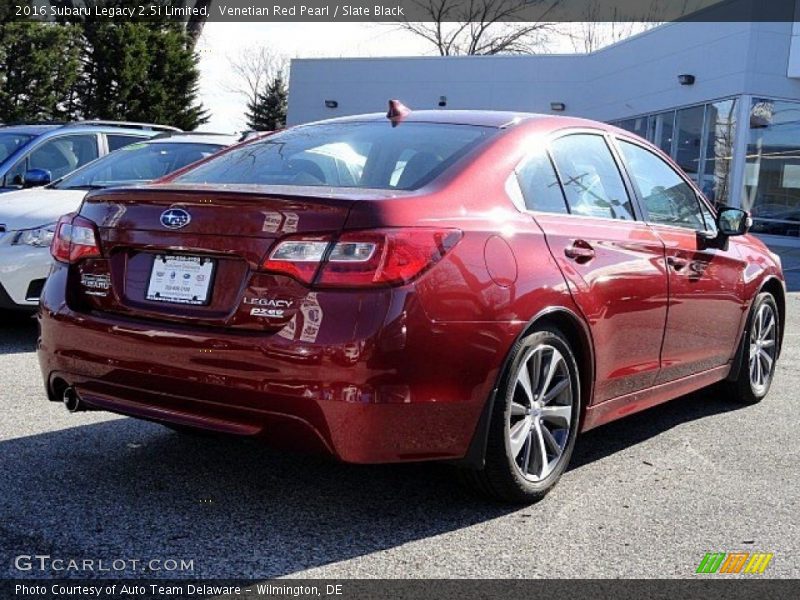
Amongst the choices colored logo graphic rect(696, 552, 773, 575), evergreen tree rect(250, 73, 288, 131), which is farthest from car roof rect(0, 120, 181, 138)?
evergreen tree rect(250, 73, 288, 131)

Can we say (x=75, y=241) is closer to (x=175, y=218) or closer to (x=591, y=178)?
(x=175, y=218)

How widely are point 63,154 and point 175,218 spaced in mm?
5808

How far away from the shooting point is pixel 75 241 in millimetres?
3811

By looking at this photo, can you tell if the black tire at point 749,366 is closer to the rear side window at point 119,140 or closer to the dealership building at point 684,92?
the rear side window at point 119,140

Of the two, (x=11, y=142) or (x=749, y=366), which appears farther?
(x=11, y=142)

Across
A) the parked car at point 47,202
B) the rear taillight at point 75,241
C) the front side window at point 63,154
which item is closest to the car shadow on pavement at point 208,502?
the rear taillight at point 75,241

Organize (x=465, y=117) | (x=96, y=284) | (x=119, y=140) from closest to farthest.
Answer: (x=96, y=284) → (x=465, y=117) → (x=119, y=140)

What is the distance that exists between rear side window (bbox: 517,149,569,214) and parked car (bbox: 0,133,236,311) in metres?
3.44

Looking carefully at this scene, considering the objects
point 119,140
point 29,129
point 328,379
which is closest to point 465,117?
point 328,379

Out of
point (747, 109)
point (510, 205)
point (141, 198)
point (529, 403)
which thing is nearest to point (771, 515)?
point (529, 403)

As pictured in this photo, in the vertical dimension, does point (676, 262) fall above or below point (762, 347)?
above

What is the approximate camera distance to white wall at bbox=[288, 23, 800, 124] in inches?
777

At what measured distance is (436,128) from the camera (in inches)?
167

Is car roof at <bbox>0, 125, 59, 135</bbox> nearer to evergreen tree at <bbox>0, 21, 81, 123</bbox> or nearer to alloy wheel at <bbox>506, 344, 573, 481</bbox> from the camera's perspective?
alloy wheel at <bbox>506, 344, 573, 481</bbox>
